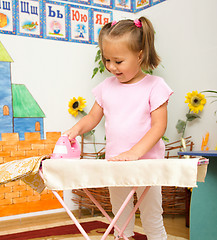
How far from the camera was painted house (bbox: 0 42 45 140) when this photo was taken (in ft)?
7.36

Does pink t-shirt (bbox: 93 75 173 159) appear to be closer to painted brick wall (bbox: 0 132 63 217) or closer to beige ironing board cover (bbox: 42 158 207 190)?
beige ironing board cover (bbox: 42 158 207 190)

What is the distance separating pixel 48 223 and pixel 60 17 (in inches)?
57.3

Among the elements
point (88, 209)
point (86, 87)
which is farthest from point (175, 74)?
point (88, 209)

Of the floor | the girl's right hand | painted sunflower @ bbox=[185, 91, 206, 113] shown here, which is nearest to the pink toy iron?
the girl's right hand

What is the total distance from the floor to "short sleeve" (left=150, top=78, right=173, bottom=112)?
3.54 feet

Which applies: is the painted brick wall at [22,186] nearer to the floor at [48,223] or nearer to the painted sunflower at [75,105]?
the floor at [48,223]

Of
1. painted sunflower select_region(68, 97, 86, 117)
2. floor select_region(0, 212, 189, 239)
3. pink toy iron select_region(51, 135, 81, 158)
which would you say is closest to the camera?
pink toy iron select_region(51, 135, 81, 158)

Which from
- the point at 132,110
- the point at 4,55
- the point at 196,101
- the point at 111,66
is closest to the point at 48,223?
the point at 4,55

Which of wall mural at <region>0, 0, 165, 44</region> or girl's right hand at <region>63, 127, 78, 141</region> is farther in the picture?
wall mural at <region>0, 0, 165, 44</region>

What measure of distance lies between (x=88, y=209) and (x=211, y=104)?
45.6 inches

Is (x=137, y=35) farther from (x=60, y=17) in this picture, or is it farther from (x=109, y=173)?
(x=60, y=17)

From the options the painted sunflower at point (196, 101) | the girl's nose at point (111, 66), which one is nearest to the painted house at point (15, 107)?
the painted sunflower at point (196, 101)

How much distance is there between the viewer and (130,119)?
1.23 meters

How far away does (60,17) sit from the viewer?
2.46 metres
